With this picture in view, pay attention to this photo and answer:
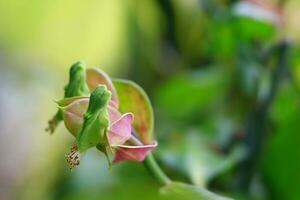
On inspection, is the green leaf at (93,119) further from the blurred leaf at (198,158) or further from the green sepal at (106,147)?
the blurred leaf at (198,158)

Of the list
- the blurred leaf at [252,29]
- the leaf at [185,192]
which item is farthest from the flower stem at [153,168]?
the blurred leaf at [252,29]

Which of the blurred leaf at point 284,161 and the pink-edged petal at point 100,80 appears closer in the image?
the pink-edged petal at point 100,80

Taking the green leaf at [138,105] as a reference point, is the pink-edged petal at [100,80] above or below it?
above

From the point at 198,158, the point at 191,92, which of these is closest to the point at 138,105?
the point at 198,158

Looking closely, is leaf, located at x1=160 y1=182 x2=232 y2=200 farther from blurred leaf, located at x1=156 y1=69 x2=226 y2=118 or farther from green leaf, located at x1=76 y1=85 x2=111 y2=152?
blurred leaf, located at x1=156 y1=69 x2=226 y2=118

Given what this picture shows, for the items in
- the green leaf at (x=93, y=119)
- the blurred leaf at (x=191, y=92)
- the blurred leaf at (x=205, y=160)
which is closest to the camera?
the green leaf at (x=93, y=119)
